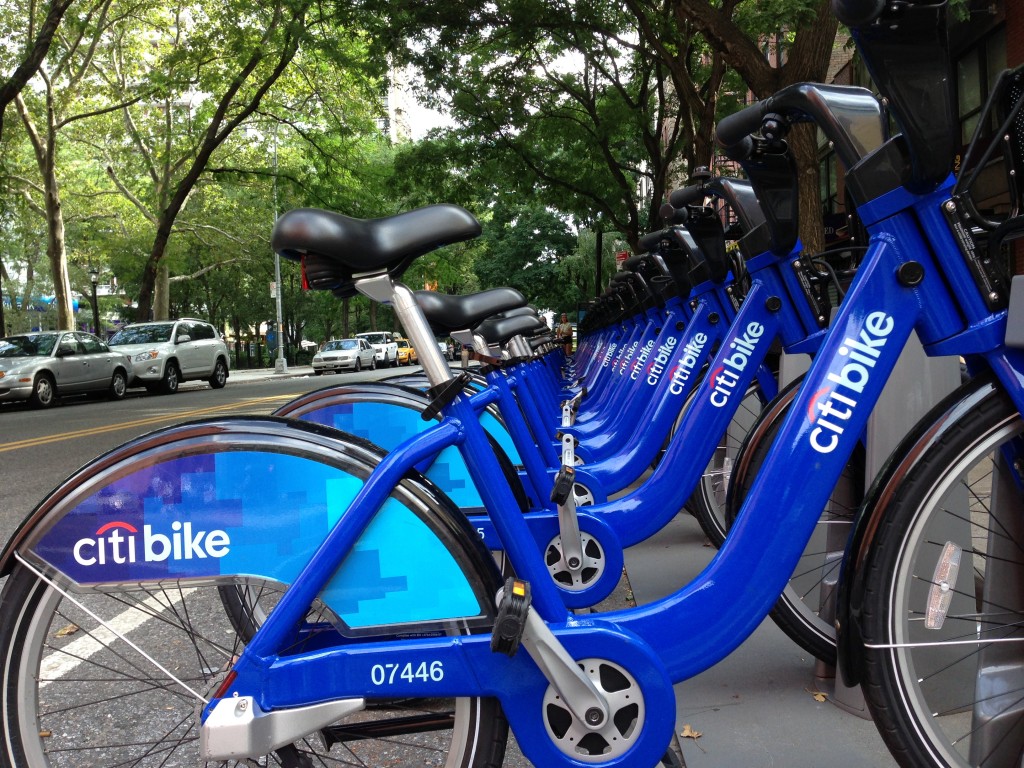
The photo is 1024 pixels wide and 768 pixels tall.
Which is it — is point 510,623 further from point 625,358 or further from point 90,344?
point 90,344

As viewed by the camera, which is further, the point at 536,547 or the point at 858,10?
the point at 536,547

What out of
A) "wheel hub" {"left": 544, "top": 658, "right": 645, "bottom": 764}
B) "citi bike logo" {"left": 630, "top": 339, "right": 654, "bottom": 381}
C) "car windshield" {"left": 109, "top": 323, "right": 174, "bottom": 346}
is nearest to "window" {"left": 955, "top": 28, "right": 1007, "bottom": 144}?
"citi bike logo" {"left": 630, "top": 339, "right": 654, "bottom": 381}

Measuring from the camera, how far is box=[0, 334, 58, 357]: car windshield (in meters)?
18.6

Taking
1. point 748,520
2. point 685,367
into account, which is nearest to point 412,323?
point 748,520

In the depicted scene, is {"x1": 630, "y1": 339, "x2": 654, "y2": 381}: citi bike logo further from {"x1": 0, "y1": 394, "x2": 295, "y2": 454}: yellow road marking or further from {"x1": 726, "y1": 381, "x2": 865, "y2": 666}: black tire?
{"x1": 0, "y1": 394, "x2": 295, "y2": 454}: yellow road marking

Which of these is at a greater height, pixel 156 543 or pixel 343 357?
pixel 343 357

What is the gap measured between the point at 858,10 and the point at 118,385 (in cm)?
2148

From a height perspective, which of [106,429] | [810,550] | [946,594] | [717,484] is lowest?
[810,550]

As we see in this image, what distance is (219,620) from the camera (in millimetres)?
2787

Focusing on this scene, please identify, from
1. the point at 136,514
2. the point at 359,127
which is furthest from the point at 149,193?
the point at 136,514

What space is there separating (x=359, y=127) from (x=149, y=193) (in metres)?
13.9

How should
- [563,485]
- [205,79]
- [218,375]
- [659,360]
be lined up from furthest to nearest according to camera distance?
[218,375]
[205,79]
[659,360]
[563,485]

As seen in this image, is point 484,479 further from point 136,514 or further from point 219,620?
point 219,620

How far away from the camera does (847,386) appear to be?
1826 millimetres
